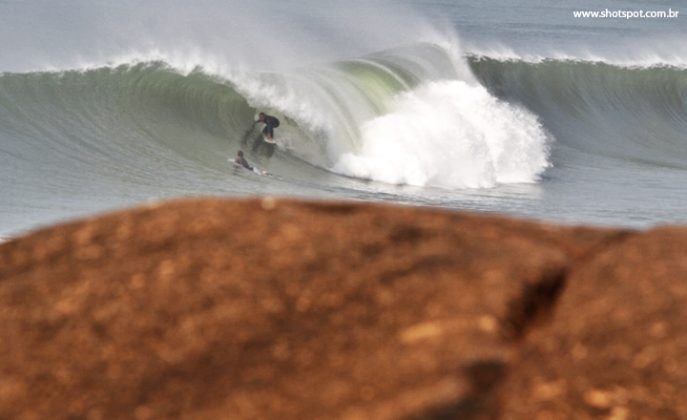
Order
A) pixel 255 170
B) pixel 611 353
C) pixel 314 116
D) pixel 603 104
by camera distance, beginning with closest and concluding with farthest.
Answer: pixel 611 353, pixel 255 170, pixel 314 116, pixel 603 104

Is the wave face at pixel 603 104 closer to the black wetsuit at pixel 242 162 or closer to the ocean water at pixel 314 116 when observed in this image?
the ocean water at pixel 314 116

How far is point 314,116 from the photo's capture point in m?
23.6

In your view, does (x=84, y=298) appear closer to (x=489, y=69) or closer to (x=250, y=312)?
(x=250, y=312)

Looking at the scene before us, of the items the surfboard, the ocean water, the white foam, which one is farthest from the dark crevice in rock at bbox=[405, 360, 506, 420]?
the white foam

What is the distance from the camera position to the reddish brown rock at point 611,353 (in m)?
3.17

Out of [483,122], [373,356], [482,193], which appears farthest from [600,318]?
[483,122]

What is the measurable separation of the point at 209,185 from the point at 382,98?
7383 millimetres

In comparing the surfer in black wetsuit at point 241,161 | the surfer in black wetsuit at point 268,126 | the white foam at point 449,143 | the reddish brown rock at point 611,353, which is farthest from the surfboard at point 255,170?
the reddish brown rock at point 611,353

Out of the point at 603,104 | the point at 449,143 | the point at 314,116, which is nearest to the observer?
the point at 449,143

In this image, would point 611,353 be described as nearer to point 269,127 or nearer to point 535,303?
point 535,303

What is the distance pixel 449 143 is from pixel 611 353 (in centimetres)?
1992

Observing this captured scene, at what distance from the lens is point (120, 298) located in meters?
3.47

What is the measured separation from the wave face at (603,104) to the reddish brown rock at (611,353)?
22283 millimetres

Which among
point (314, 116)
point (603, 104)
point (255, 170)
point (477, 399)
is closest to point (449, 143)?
point (314, 116)
